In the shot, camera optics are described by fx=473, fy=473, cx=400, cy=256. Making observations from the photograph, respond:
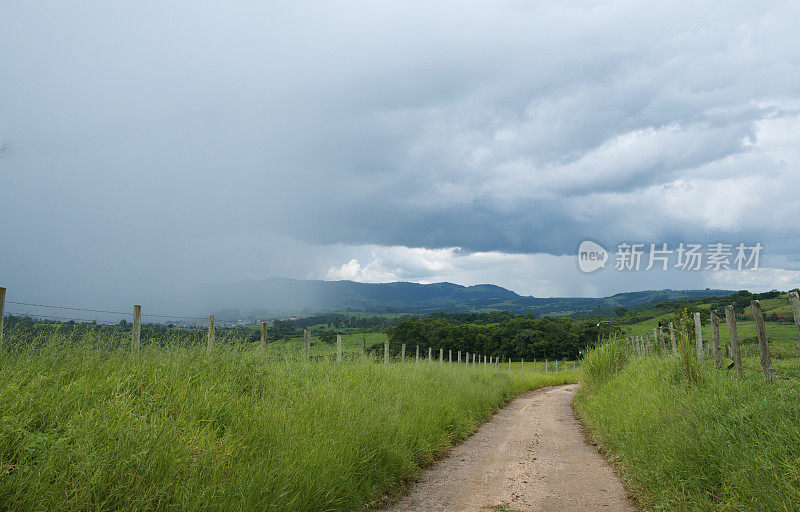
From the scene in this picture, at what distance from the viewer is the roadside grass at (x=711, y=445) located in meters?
4.14

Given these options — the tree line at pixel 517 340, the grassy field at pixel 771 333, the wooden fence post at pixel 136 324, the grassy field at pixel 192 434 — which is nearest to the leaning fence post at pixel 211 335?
the grassy field at pixel 192 434

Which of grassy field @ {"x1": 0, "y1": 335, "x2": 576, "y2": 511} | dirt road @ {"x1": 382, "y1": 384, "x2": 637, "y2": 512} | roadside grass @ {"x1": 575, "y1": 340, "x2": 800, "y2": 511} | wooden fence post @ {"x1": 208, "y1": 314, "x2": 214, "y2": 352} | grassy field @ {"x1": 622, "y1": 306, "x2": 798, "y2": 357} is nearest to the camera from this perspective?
grassy field @ {"x1": 0, "y1": 335, "x2": 576, "y2": 511}

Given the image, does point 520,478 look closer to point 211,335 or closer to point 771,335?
point 211,335

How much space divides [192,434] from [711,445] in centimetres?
537

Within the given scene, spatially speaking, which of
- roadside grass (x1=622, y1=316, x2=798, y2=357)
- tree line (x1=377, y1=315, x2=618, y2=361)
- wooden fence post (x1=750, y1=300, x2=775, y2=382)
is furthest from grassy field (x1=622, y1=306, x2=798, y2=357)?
wooden fence post (x1=750, y1=300, x2=775, y2=382)

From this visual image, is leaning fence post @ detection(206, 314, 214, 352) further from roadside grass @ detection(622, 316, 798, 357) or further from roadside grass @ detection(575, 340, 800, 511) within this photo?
roadside grass @ detection(622, 316, 798, 357)

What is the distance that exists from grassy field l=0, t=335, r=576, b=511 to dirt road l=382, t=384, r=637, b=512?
50 centimetres

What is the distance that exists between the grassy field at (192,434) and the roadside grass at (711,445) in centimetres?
319

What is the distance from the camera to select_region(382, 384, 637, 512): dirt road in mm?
5797

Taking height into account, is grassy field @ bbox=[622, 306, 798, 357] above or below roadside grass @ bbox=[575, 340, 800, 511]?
below

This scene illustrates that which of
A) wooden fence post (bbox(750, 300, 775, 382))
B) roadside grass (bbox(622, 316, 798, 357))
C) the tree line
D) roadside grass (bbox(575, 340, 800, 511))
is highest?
wooden fence post (bbox(750, 300, 775, 382))

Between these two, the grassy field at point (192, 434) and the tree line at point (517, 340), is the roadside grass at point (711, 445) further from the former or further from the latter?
the tree line at point (517, 340)

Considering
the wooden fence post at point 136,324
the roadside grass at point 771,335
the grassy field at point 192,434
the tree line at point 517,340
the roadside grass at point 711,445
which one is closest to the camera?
the grassy field at point 192,434

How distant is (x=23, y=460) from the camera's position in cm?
343
